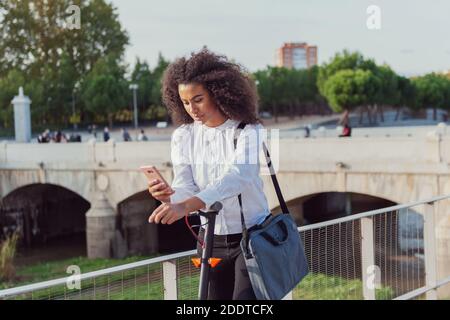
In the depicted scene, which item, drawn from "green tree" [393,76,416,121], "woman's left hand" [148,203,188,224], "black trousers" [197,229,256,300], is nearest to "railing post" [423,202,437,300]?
"black trousers" [197,229,256,300]

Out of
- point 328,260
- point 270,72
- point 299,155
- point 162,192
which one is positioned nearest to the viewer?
point 162,192

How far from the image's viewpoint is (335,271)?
4684mm

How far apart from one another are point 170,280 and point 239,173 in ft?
2.53

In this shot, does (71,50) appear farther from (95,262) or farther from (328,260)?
(328,260)

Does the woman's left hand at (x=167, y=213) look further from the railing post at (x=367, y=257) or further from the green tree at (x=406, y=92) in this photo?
the green tree at (x=406, y=92)

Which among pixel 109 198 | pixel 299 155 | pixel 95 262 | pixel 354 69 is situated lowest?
pixel 95 262

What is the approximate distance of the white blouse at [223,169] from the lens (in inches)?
100

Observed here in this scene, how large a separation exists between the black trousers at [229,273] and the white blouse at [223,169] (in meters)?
0.04

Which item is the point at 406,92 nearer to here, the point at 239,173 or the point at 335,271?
the point at 335,271

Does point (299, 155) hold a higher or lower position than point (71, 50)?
lower

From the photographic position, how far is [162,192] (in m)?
2.38

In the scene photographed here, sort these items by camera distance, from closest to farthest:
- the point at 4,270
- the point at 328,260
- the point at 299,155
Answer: the point at 328,260, the point at 299,155, the point at 4,270
